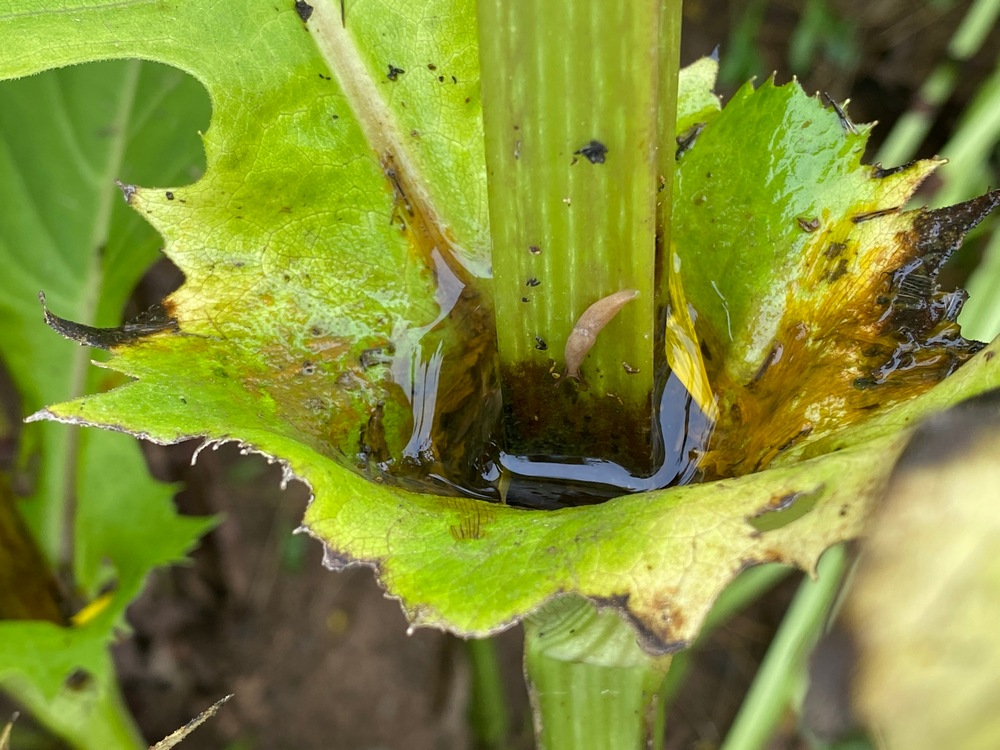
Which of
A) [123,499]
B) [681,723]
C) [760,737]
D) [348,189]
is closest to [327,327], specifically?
[348,189]

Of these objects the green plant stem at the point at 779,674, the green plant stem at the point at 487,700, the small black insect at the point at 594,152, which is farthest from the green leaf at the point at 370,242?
the green plant stem at the point at 487,700

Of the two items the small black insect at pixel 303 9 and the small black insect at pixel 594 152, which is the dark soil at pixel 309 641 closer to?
the small black insect at pixel 303 9

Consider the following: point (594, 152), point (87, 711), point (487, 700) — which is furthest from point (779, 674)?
point (594, 152)

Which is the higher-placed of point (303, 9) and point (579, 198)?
point (303, 9)

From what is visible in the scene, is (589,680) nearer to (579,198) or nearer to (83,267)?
(579,198)

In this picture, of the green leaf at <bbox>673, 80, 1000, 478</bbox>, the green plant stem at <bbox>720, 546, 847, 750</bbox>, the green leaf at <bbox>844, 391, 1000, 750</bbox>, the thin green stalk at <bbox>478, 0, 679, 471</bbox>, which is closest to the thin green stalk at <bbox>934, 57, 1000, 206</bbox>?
the green plant stem at <bbox>720, 546, 847, 750</bbox>

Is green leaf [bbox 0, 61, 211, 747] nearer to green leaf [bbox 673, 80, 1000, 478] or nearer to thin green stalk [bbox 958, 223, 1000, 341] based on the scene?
green leaf [bbox 673, 80, 1000, 478]

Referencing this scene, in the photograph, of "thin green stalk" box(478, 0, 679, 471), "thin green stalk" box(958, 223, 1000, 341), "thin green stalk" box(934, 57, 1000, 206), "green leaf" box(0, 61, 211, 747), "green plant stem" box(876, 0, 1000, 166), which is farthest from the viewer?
"green plant stem" box(876, 0, 1000, 166)
